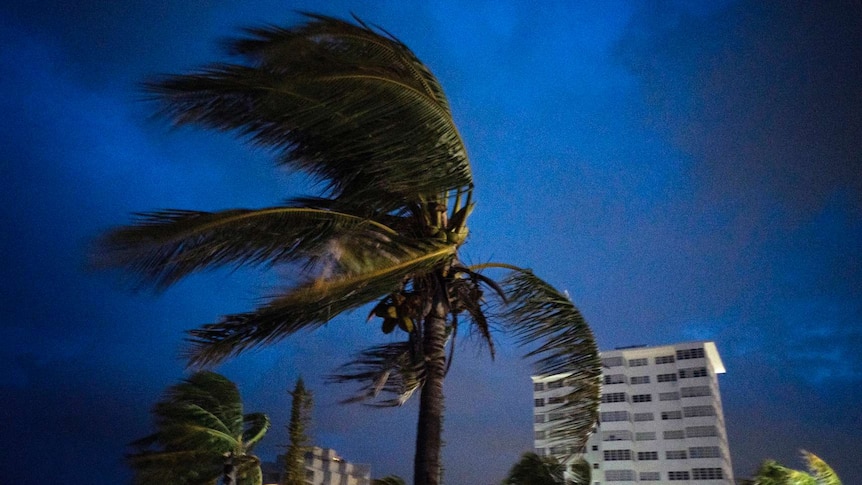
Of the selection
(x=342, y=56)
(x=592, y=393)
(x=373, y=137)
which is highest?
(x=342, y=56)

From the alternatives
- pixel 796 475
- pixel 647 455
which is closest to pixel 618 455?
pixel 647 455

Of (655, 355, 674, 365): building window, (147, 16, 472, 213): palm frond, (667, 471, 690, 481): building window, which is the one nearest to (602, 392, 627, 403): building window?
(655, 355, 674, 365): building window

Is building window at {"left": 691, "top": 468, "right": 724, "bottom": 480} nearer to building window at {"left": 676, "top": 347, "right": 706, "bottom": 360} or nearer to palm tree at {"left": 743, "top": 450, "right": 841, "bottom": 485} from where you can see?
building window at {"left": 676, "top": 347, "right": 706, "bottom": 360}

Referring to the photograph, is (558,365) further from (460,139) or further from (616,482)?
(616,482)

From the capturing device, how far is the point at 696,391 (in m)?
99.9

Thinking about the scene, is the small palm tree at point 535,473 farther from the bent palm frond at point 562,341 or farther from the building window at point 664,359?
the building window at point 664,359

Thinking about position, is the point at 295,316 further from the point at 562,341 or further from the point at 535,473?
the point at 535,473

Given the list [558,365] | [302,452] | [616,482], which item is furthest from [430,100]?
[616,482]

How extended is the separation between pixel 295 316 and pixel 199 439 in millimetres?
16804

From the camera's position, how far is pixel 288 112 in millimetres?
7621

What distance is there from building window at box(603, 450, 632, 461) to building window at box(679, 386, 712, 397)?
1119cm

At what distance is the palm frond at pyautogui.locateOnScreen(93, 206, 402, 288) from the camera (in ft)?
23.6

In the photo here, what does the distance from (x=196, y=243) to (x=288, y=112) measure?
1678mm

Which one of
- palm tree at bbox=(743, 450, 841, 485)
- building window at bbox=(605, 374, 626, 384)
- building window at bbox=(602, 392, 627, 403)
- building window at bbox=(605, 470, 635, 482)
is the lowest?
palm tree at bbox=(743, 450, 841, 485)
